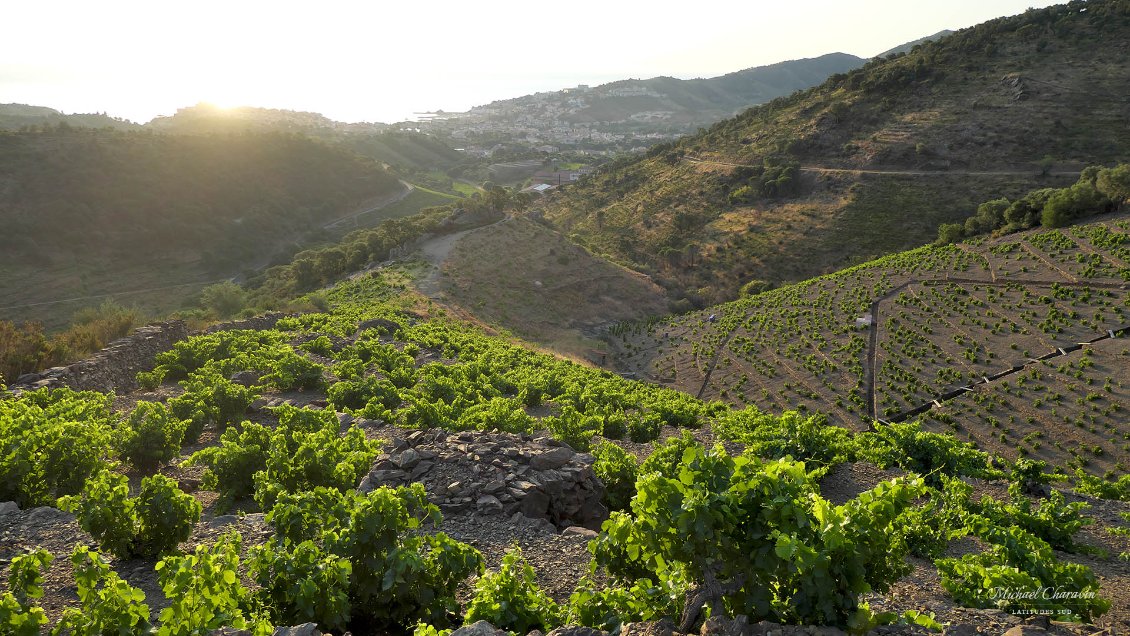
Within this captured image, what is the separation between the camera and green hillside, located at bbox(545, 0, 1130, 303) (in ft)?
167

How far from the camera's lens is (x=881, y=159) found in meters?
58.5

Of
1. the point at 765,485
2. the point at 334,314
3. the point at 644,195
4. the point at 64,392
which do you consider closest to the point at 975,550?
the point at 765,485

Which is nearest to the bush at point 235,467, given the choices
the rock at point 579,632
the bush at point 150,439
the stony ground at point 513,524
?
the stony ground at point 513,524

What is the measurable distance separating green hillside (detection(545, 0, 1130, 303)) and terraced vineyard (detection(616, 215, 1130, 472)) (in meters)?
11.8

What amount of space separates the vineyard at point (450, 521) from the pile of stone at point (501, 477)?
177 mm

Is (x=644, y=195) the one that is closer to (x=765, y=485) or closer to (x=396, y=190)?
(x=396, y=190)

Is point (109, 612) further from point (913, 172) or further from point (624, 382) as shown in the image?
point (913, 172)

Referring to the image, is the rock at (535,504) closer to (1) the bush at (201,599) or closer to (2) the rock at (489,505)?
(2) the rock at (489,505)

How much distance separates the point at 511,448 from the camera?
437 inches

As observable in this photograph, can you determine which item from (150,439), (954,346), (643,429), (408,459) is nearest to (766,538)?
(408,459)

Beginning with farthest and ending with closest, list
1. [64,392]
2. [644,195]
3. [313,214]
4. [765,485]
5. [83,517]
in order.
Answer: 1. [313,214]
2. [644,195]
3. [64,392]
4. [83,517]
5. [765,485]

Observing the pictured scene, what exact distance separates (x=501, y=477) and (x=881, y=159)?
61247 mm

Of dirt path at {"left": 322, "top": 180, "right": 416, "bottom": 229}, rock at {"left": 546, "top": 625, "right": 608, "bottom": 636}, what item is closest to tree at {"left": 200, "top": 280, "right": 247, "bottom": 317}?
rock at {"left": 546, "top": 625, "right": 608, "bottom": 636}

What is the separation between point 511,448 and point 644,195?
6352cm
